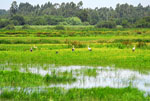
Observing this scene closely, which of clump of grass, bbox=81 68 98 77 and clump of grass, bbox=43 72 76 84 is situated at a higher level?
clump of grass, bbox=43 72 76 84

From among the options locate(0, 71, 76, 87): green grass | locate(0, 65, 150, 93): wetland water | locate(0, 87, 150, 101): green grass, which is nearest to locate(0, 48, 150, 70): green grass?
locate(0, 65, 150, 93): wetland water

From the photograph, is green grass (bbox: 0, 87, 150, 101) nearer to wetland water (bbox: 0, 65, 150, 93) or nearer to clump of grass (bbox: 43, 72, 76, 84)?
wetland water (bbox: 0, 65, 150, 93)

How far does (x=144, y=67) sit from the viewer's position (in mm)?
20734

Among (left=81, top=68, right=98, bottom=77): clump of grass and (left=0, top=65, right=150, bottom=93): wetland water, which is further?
(left=81, top=68, right=98, bottom=77): clump of grass

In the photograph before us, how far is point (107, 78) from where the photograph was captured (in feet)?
55.9

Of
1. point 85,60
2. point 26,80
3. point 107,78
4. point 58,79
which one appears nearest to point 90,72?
point 107,78

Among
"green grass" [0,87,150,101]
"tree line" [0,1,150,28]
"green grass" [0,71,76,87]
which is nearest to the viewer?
"green grass" [0,87,150,101]

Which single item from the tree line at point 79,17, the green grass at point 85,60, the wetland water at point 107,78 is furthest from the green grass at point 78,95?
the tree line at point 79,17

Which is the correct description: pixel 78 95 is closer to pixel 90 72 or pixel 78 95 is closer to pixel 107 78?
pixel 107 78

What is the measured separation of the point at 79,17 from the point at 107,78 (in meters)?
128

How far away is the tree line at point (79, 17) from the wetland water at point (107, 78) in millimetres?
87587

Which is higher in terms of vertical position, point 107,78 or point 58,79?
point 58,79

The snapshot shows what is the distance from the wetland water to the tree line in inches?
3448

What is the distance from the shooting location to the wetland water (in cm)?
1500
